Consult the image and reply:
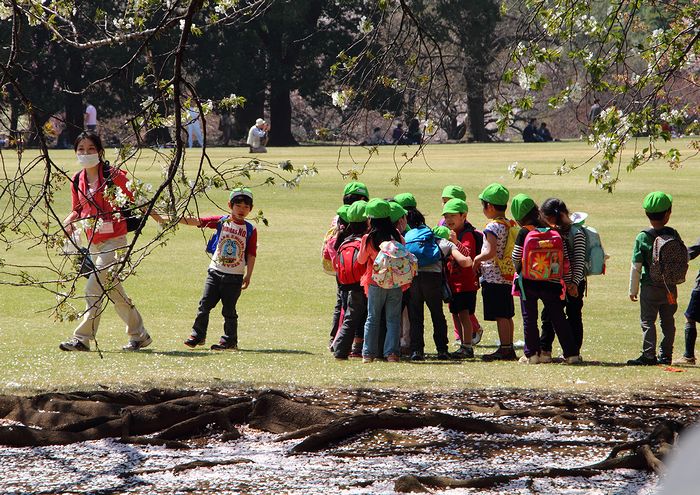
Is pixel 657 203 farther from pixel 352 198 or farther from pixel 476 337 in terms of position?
pixel 352 198

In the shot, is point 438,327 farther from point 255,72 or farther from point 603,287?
point 255,72

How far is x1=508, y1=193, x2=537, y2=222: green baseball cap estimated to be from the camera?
11.0m

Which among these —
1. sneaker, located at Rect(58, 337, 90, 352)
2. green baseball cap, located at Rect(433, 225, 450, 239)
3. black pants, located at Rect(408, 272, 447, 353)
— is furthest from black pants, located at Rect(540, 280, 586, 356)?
sneaker, located at Rect(58, 337, 90, 352)

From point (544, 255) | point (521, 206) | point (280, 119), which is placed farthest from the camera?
point (280, 119)

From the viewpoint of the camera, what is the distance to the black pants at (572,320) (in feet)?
36.6

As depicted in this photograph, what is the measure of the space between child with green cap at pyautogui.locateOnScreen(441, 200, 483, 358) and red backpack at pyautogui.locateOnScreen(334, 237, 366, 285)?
3.88ft

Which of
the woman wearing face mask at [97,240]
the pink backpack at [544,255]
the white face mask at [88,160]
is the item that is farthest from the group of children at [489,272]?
the white face mask at [88,160]

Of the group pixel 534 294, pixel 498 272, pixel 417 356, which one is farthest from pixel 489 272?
pixel 417 356

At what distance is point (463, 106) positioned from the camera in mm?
85062

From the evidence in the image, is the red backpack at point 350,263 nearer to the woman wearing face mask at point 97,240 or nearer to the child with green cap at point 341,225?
the child with green cap at point 341,225

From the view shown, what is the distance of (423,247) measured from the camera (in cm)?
1150

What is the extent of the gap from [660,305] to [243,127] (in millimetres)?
Result: 55406

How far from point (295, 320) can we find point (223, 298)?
3.21 metres

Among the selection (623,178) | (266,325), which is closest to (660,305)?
(266,325)
